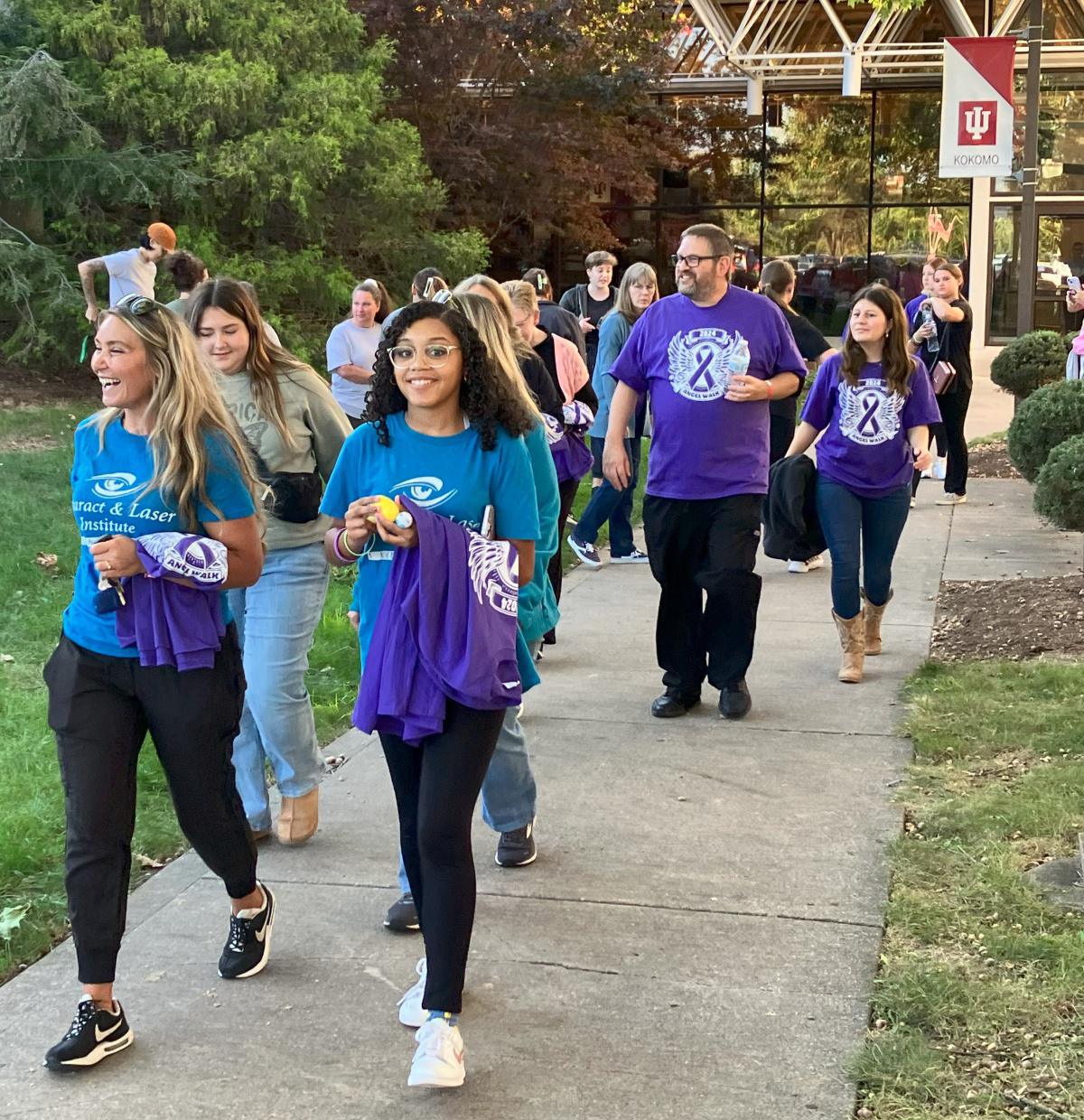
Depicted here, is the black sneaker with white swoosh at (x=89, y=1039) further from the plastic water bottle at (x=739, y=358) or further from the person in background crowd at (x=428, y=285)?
the plastic water bottle at (x=739, y=358)

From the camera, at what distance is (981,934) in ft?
13.3

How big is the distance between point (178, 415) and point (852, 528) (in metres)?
4.07

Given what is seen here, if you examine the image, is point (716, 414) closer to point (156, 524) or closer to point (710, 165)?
point (156, 524)

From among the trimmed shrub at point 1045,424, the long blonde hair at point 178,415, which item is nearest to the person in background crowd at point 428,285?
the long blonde hair at point 178,415

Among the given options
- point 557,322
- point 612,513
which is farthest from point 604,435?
point 557,322

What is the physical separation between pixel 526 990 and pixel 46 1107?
1.23 m

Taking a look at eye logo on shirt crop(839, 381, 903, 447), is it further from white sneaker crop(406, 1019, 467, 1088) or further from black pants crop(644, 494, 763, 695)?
white sneaker crop(406, 1019, 467, 1088)

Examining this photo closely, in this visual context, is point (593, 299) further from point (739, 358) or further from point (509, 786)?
→ point (509, 786)

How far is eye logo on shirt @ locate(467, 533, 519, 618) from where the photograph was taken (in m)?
3.38

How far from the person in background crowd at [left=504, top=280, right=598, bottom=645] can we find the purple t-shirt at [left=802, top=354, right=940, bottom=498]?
1331 mm

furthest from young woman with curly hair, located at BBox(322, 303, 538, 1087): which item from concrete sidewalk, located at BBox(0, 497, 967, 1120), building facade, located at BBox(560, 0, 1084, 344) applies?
building facade, located at BBox(560, 0, 1084, 344)

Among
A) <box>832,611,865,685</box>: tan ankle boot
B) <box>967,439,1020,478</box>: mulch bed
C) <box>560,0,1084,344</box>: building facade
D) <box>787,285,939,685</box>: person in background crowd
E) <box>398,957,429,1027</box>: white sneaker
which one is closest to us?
<box>398,957,429,1027</box>: white sneaker

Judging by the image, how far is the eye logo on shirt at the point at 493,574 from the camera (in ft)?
11.1

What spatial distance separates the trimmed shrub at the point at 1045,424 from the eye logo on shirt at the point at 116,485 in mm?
7380
